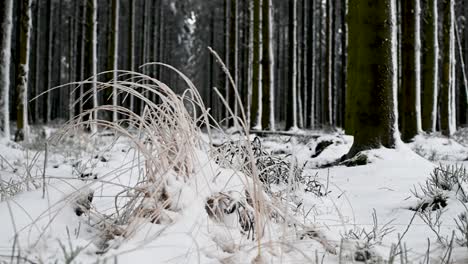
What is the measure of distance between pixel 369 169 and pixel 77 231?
3.02m

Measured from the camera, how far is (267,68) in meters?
12.6

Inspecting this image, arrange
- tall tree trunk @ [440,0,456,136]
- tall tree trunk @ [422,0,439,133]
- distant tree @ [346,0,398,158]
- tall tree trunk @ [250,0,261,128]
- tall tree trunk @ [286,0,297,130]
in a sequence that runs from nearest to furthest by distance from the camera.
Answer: distant tree @ [346,0,398,158]
tall tree trunk @ [422,0,439,133]
tall tree trunk @ [440,0,456,136]
tall tree trunk @ [250,0,261,128]
tall tree trunk @ [286,0,297,130]

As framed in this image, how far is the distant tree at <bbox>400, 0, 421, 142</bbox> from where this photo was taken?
8.95 metres

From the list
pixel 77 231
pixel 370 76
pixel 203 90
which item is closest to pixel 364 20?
pixel 370 76

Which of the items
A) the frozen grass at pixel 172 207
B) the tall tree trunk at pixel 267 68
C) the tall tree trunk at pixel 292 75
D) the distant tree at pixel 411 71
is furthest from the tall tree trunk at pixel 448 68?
the frozen grass at pixel 172 207

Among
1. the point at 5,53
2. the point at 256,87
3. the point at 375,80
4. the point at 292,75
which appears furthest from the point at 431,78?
the point at 5,53

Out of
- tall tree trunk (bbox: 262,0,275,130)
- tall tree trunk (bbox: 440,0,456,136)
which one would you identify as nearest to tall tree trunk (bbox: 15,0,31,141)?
tall tree trunk (bbox: 262,0,275,130)

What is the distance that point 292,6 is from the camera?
1409cm

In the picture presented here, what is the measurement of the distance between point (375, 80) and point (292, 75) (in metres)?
9.28

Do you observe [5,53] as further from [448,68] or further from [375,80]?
[448,68]

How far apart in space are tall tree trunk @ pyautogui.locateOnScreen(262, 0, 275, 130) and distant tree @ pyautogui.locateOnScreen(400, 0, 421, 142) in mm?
4005

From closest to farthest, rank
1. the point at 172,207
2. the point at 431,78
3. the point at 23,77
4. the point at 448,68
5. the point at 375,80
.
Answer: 1. the point at 172,207
2. the point at 375,80
3. the point at 23,77
4. the point at 431,78
5. the point at 448,68

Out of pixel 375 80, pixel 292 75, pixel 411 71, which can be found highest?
pixel 292 75

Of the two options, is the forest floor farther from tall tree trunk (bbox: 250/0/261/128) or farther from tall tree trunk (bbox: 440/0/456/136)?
tall tree trunk (bbox: 440/0/456/136)
